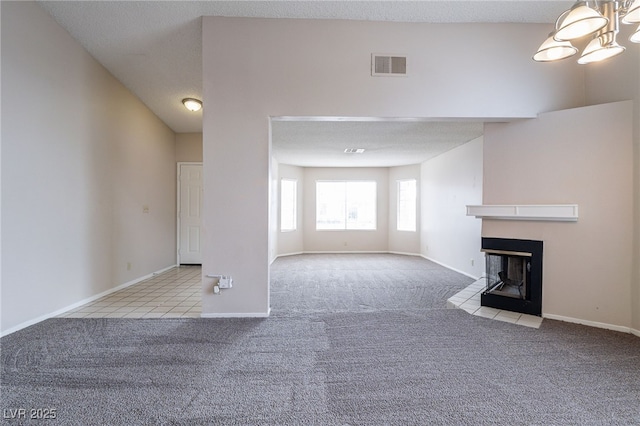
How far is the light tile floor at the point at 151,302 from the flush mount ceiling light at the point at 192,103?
279cm

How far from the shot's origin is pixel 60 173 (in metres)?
3.03

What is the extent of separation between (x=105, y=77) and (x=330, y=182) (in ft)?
18.2

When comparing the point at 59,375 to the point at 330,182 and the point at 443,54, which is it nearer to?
the point at 443,54

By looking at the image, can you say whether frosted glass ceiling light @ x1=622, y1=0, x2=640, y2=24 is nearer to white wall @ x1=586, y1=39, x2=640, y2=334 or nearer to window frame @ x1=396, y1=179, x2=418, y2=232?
white wall @ x1=586, y1=39, x2=640, y2=334

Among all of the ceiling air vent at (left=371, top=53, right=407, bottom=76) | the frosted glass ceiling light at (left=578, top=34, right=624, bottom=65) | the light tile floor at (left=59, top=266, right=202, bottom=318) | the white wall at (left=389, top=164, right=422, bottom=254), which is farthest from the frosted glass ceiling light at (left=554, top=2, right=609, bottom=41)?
the white wall at (left=389, top=164, right=422, bottom=254)

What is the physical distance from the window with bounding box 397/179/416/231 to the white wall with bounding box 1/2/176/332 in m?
6.15

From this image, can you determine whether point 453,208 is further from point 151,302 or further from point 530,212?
point 151,302

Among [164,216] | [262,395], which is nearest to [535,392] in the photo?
[262,395]

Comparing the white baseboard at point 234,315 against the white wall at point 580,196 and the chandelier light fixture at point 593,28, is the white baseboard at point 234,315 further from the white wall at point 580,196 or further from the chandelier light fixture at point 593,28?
the chandelier light fixture at point 593,28

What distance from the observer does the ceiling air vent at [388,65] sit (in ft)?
9.80

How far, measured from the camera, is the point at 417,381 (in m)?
1.87

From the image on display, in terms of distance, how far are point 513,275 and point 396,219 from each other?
4914 mm

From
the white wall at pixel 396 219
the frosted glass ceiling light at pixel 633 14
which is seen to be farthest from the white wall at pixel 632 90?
the white wall at pixel 396 219

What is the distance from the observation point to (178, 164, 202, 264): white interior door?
600 cm
